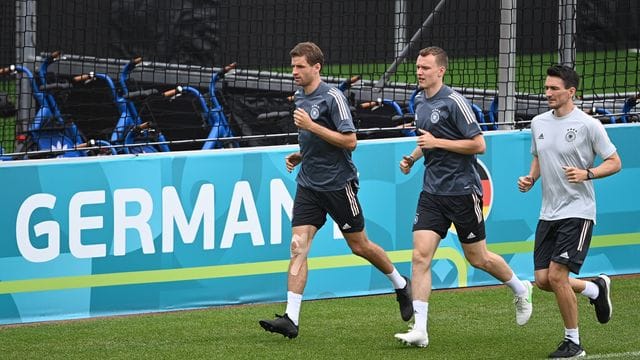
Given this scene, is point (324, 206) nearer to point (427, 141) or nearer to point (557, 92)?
point (427, 141)

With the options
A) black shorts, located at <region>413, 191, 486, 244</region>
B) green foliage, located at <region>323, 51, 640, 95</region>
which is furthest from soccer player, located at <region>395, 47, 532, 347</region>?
green foliage, located at <region>323, 51, 640, 95</region>

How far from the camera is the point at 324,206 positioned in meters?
8.27

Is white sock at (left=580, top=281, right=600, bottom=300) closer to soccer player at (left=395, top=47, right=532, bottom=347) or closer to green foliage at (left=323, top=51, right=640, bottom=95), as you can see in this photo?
soccer player at (left=395, top=47, right=532, bottom=347)

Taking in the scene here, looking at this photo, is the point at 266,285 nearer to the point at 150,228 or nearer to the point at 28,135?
the point at 150,228

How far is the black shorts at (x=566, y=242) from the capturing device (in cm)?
738

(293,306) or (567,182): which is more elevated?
(567,182)

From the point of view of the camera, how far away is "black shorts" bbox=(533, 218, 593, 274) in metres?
7.38

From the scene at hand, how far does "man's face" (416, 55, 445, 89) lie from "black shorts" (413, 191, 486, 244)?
2.39ft

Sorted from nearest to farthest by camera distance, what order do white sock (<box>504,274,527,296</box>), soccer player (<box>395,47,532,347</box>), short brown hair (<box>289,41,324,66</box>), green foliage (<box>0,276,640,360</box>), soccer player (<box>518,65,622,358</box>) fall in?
soccer player (<box>518,65,622,358</box>) < green foliage (<box>0,276,640,360</box>) < soccer player (<box>395,47,532,347</box>) < short brown hair (<box>289,41,324,66</box>) < white sock (<box>504,274,527,296</box>)

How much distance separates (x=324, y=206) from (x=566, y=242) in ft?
5.60

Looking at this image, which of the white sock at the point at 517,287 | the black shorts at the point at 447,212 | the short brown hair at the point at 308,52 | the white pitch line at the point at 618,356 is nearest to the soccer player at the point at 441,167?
the black shorts at the point at 447,212

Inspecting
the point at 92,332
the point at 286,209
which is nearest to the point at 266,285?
the point at 286,209

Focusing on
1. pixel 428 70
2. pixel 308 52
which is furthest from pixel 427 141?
pixel 308 52

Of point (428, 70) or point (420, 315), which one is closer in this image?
point (420, 315)
